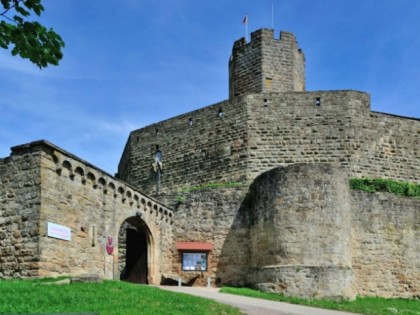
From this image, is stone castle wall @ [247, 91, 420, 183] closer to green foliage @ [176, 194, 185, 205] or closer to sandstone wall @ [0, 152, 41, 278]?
green foliage @ [176, 194, 185, 205]

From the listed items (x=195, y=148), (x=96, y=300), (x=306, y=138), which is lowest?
(x=96, y=300)

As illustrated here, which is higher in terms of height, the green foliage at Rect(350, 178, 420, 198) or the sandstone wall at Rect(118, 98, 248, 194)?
the sandstone wall at Rect(118, 98, 248, 194)

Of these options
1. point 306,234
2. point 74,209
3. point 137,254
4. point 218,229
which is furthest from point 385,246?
point 74,209

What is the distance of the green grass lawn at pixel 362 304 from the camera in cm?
1709

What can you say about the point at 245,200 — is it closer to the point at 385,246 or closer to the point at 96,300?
the point at 385,246

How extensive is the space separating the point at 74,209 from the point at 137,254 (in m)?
6.23

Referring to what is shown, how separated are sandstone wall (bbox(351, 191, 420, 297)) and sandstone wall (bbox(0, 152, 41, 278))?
11932mm

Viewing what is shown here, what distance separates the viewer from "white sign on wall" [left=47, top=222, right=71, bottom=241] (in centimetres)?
1573

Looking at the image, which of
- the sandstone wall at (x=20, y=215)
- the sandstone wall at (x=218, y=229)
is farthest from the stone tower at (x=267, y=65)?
the sandstone wall at (x=20, y=215)

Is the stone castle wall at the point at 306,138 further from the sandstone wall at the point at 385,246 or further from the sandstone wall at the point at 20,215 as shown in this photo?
the sandstone wall at the point at 20,215

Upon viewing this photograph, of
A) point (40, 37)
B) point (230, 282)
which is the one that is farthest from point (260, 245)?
point (40, 37)

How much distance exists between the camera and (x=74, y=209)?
1698 centimetres

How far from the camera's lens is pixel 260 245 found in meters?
21.3

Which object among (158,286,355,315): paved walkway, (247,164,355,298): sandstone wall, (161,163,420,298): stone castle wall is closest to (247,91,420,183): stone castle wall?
(161,163,420,298): stone castle wall
